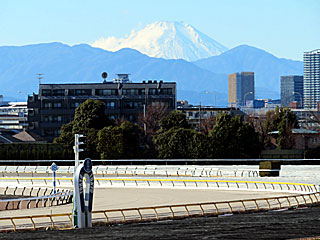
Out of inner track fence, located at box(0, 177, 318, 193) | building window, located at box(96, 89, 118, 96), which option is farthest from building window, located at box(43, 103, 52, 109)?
inner track fence, located at box(0, 177, 318, 193)

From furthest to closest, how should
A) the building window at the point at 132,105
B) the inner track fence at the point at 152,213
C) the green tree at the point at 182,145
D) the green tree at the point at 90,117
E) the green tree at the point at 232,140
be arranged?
the building window at the point at 132,105 → the green tree at the point at 90,117 → the green tree at the point at 232,140 → the green tree at the point at 182,145 → the inner track fence at the point at 152,213

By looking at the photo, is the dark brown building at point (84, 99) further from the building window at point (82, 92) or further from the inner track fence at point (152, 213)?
the inner track fence at point (152, 213)

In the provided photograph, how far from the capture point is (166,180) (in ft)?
241

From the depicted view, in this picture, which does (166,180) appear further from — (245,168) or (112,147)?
(112,147)

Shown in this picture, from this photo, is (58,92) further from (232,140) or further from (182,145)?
(232,140)

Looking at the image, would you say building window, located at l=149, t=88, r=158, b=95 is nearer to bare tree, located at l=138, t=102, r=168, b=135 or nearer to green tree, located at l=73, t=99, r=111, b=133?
bare tree, located at l=138, t=102, r=168, b=135

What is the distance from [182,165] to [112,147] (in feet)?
37.1

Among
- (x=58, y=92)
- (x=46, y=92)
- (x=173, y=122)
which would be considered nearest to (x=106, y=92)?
(x=58, y=92)

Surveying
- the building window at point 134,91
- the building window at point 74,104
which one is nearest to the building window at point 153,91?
the building window at point 134,91

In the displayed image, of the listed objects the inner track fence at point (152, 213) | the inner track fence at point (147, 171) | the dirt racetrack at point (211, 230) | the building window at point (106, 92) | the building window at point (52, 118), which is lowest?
the inner track fence at point (147, 171)

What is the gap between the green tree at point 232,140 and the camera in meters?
92.9

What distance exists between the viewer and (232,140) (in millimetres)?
93500

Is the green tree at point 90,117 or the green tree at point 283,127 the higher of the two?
the green tree at point 90,117

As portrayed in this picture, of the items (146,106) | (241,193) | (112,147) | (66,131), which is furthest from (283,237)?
(146,106)
